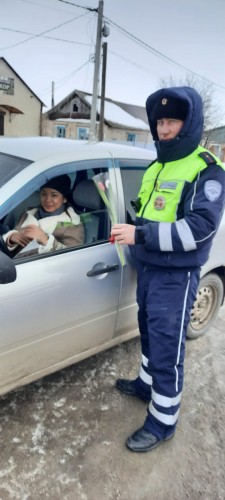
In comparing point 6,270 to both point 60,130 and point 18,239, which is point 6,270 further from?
point 60,130

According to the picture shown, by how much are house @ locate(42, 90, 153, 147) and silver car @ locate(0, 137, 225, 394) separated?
1098 inches

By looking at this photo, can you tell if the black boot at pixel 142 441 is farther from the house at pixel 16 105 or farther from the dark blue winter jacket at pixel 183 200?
the house at pixel 16 105

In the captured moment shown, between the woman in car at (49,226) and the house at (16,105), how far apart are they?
23.9 metres

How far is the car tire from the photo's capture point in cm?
300

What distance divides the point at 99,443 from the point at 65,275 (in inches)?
39.6

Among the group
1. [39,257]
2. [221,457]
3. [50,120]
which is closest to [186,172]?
[39,257]

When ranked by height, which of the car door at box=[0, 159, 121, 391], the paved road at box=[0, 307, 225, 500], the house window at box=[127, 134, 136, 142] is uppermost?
the house window at box=[127, 134, 136, 142]

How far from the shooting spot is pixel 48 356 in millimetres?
2047

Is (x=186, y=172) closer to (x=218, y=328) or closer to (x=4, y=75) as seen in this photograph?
(x=218, y=328)

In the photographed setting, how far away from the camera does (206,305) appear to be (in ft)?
10.3

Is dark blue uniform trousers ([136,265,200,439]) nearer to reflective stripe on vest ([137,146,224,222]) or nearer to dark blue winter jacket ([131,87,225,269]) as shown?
dark blue winter jacket ([131,87,225,269])

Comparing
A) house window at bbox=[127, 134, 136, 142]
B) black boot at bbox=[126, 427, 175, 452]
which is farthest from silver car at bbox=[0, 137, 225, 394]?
house window at bbox=[127, 134, 136, 142]

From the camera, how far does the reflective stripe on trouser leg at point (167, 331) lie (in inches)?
73.4

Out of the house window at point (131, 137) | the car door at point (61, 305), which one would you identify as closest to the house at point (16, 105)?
the house window at point (131, 137)
